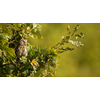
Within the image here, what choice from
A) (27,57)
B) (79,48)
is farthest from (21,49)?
(79,48)

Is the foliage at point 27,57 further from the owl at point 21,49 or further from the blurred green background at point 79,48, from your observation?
the blurred green background at point 79,48

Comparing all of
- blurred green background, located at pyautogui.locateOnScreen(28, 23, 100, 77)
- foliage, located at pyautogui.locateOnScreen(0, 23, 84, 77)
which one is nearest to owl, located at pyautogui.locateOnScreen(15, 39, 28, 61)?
foliage, located at pyautogui.locateOnScreen(0, 23, 84, 77)

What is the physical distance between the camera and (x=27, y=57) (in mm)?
806

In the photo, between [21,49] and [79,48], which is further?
[79,48]

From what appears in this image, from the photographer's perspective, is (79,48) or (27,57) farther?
(79,48)

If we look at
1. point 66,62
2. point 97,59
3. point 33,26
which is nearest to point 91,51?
point 97,59

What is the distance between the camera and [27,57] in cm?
81

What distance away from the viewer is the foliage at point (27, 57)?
758 mm

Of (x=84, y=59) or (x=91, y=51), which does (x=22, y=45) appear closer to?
(x=84, y=59)

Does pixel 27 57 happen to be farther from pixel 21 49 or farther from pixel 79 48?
pixel 79 48

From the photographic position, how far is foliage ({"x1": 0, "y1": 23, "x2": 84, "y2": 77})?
0.76 meters

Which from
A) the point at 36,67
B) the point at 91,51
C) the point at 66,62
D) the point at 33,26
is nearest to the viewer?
the point at 36,67

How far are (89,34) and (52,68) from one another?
2.72 m

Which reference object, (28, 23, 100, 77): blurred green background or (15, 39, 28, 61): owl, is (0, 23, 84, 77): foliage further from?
(28, 23, 100, 77): blurred green background
